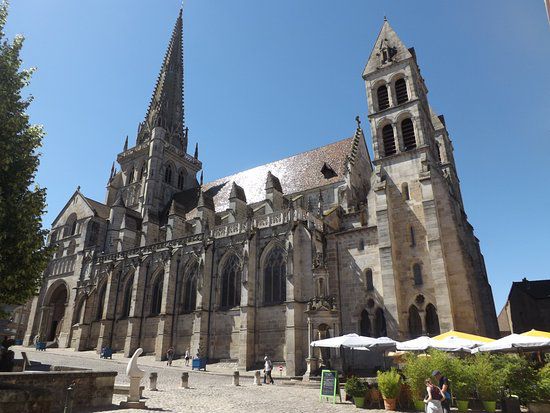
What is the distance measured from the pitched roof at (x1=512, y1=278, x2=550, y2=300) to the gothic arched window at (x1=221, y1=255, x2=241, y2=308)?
32.5m

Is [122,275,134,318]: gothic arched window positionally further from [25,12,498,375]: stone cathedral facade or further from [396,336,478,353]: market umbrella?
[396,336,478,353]: market umbrella

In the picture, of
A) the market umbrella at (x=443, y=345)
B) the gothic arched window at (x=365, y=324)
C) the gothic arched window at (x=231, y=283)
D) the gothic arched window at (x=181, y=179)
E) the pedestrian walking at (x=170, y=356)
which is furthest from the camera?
the gothic arched window at (x=181, y=179)

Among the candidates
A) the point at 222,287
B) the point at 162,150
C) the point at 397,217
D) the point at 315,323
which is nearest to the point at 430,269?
the point at 397,217

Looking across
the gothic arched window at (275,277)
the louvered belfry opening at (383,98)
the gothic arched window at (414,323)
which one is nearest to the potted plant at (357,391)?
the gothic arched window at (414,323)

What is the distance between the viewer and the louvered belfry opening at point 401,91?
26.8 metres

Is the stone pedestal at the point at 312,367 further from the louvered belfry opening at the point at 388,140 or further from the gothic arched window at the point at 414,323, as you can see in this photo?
the louvered belfry opening at the point at 388,140

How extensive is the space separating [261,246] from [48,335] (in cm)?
2837

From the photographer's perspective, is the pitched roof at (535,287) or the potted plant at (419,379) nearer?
the potted plant at (419,379)

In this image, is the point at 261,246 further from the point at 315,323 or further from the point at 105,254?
the point at 105,254

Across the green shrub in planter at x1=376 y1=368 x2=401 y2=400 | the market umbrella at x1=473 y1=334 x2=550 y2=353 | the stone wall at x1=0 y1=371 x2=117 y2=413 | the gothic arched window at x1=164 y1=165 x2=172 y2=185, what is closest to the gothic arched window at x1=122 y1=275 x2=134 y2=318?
the gothic arched window at x1=164 y1=165 x2=172 y2=185

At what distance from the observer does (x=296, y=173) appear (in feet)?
113

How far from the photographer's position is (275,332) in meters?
23.8

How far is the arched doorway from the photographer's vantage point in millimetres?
39562

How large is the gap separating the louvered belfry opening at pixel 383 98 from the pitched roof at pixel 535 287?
91.6 ft
